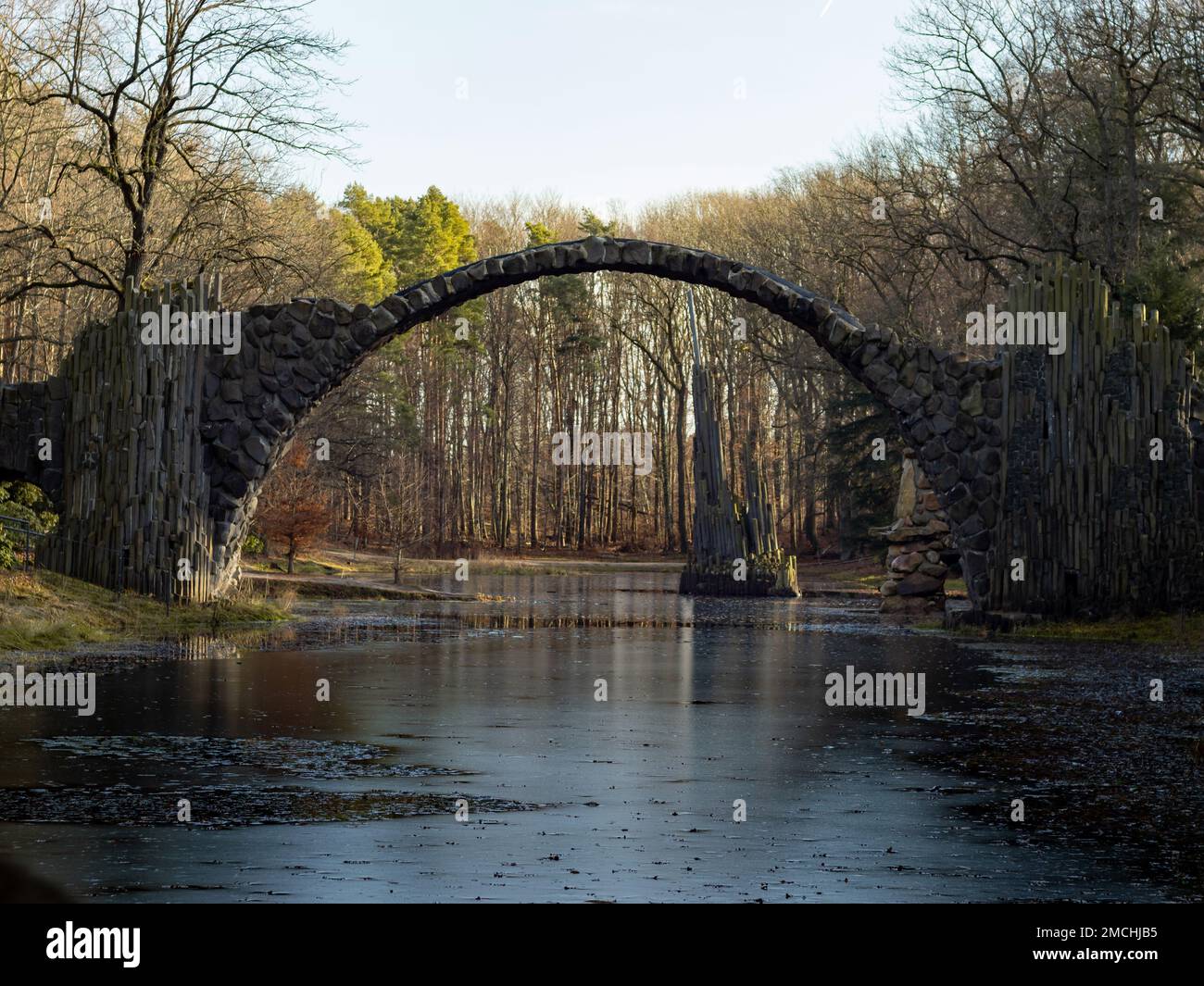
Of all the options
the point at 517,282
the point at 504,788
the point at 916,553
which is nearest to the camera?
the point at 504,788

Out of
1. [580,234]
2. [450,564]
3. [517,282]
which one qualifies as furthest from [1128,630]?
[580,234]

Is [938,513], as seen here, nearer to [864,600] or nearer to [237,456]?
[864,600]

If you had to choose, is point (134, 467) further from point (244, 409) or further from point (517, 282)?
point (517, 282)

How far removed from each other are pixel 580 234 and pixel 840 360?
1837 inches

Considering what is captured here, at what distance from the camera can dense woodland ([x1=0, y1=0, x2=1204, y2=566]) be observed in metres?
31.1

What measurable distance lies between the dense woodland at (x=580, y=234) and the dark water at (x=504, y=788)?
15864mm

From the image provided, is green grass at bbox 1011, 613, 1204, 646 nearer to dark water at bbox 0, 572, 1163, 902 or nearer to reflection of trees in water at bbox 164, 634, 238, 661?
dark water at bbox 0, 572, 1163, 902

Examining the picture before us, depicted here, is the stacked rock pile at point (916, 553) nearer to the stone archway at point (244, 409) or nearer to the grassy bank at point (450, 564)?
the stone archway at point (244, 409)

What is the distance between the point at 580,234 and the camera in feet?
235

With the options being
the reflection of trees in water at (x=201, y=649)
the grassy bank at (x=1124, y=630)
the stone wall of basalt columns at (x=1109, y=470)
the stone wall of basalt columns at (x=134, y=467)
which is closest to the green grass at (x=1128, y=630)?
the grassy bank at (x=1124, y=630)

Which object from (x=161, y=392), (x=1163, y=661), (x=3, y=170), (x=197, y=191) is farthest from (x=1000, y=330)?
(x=3, y=170)

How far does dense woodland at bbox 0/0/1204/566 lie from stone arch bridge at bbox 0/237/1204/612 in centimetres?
603

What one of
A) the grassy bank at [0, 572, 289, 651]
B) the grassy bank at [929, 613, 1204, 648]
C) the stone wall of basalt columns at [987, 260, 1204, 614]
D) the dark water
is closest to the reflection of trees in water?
the dark water

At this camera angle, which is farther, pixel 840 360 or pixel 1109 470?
pixel 840 360
